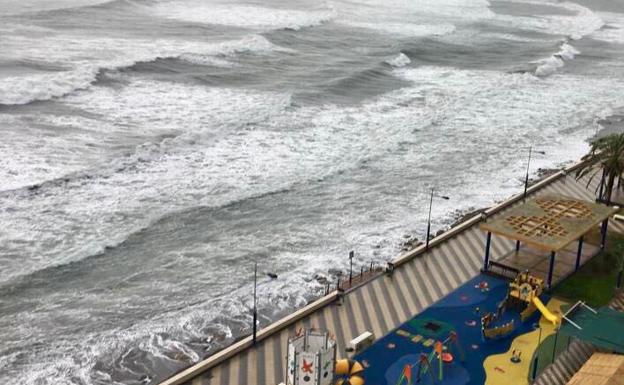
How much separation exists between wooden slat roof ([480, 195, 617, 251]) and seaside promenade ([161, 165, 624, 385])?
2791mm

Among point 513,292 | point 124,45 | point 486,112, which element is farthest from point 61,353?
point 124,45

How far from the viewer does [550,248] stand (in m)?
31.3

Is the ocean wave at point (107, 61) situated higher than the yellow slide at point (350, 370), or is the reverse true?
the ocean wave at point (107, 61)

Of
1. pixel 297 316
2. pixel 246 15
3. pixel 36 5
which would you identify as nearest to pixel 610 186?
pixel 297 316

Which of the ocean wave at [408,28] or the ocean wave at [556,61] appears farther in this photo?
the ocean wave at [408,28]

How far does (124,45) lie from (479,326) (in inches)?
2852

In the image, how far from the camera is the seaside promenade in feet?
87.9

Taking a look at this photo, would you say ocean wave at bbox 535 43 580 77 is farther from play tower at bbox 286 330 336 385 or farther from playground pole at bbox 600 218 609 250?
play tower at bbox 286 330 336 385

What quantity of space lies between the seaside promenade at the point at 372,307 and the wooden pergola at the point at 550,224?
8.26 ft

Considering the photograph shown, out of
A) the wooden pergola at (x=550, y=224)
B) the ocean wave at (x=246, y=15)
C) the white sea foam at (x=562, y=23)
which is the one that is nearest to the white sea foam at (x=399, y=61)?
the ocean wave at (x=246, y=15)

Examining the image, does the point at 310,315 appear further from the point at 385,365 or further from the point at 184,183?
the point at 184,183

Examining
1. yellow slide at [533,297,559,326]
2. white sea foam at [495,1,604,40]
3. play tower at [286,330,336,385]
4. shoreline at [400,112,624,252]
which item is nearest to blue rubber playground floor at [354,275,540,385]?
yellow slide at [533,297,559,326]

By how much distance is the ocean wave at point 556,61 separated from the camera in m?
91.6

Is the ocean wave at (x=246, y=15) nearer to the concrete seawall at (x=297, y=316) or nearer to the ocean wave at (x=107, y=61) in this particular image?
the ocean wave at (x=107, y=61)
